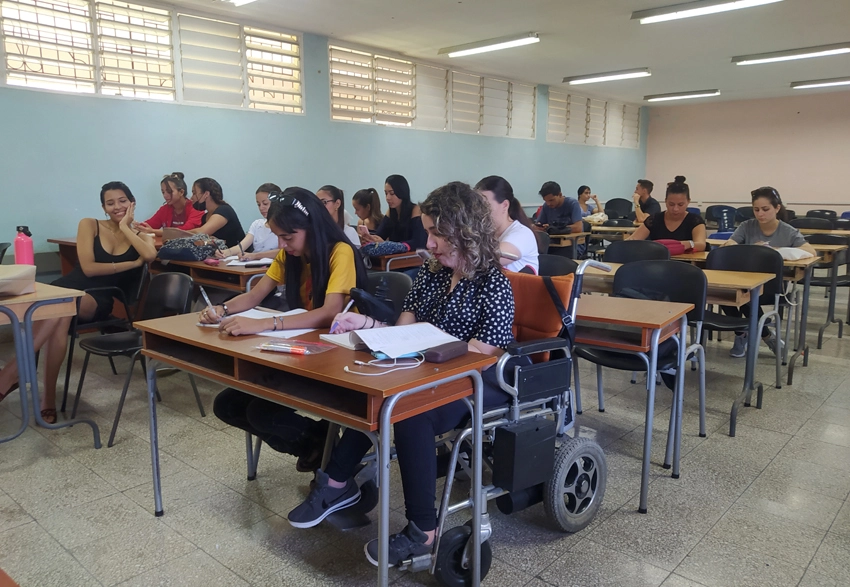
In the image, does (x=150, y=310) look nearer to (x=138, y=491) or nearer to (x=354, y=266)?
(x=138, y=491)

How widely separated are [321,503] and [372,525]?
0.41 m

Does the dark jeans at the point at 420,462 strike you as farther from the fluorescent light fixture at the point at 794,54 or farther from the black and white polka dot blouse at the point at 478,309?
the fluorescent light fixture at the point at 794,54

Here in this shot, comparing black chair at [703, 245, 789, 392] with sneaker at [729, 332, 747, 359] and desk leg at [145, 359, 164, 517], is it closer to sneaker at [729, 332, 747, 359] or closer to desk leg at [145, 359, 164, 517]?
sneaker at [729, 332, 747, 359]

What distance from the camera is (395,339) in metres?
1.60

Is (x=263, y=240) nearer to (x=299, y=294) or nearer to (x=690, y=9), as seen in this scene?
(x=299, y=294)

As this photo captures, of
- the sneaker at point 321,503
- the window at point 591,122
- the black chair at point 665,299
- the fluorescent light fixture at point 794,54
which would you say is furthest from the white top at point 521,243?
the window at point 591,122

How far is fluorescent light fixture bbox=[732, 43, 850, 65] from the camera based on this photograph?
23.8 ft

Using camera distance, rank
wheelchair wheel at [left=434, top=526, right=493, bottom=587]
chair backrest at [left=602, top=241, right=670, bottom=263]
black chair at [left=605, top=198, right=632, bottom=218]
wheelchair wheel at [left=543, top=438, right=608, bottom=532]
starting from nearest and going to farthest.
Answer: wheelchair wheel at [left=434, top=526, right=493, bottom=587] < wheelchair wheel at [left=543, top=438, right=608, bottom=532] < chair backrest at [left=602, top=241, right=670, bottom=263] < black chair at [left=605, top=198, right=632, bottom=218]

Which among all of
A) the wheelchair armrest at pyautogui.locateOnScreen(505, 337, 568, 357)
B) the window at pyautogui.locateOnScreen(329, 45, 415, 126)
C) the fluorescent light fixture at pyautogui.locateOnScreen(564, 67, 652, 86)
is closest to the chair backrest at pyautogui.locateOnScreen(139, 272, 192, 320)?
the wheelchair armrest at pyautogui.locateOnScreen(505, 337, 568, 357)

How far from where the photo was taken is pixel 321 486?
1769 millimetres

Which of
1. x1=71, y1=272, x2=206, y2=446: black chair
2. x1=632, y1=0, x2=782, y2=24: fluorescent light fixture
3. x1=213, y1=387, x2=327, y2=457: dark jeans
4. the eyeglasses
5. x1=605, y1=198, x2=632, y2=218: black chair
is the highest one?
x1=632, y1=0, x2=782, y2=24: fluorescent light fixture

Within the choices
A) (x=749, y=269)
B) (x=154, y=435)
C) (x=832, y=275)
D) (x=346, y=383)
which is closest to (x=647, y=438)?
(x=346, y=383)

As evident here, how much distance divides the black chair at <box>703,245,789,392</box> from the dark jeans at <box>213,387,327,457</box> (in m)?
Result: 2.33

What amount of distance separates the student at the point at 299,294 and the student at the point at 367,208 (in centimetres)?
331
